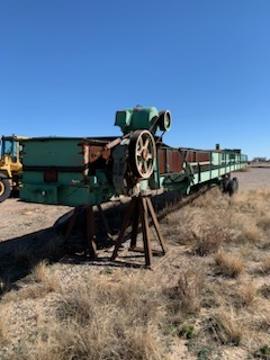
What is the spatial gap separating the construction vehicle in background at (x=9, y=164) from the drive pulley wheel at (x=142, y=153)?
40.9 ft

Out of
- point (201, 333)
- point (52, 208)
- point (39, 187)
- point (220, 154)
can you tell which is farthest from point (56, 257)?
point (220, 154)

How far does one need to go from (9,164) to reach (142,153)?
14.2 m

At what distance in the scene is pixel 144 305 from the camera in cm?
529

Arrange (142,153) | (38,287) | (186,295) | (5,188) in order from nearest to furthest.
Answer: (186,295), (38,287), (142,153), (5,188)

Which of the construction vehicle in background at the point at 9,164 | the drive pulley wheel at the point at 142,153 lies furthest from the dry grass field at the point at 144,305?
the construction vehicle in background at the point at 9,164

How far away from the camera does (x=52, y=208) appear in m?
15.5

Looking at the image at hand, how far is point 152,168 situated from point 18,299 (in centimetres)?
311

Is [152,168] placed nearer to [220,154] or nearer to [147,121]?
[147,121]

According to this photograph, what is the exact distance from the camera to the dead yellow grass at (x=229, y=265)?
684 cm

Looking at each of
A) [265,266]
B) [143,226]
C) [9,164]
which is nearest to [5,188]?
[9,164]

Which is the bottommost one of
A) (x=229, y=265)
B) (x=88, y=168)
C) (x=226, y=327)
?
(x=226, y=327)

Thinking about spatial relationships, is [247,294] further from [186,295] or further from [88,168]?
[88,168]

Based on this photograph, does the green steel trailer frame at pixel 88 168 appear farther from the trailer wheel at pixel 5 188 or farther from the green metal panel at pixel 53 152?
the trailer wheel at pixel 5 188

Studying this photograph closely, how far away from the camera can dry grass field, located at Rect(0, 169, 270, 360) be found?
429cm
